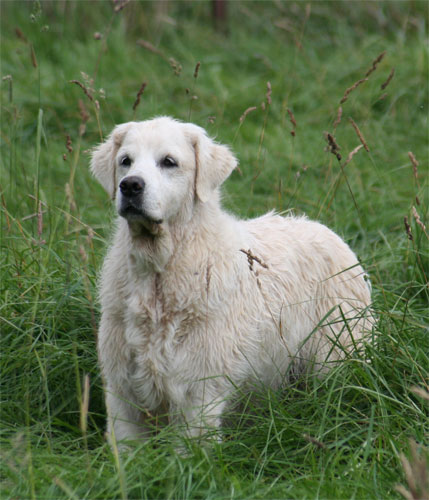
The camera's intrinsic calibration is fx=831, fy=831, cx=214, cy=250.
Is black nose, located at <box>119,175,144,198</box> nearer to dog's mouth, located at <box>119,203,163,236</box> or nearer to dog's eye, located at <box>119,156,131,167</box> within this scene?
dog's mouth, located at <box>119,203,163,236</box>

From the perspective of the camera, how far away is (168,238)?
382cm

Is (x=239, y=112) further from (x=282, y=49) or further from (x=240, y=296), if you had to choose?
(x=240, y=296)

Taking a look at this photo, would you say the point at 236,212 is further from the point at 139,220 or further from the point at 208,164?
the point at 139,220

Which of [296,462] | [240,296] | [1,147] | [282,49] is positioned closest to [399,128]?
[282,49]

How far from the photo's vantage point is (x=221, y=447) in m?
3.41

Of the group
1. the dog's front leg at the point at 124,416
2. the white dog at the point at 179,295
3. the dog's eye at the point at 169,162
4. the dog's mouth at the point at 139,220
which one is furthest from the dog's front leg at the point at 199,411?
the dog's eye at the point at 169,162

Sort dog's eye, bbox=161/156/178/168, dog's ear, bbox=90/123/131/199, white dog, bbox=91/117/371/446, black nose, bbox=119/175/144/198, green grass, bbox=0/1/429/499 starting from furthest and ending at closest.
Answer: dog's ear, bbox=90/123/131/199 → dog's eye, bbox=161/156/178/168 → white dog, bbox=91/117/371/446 → black nose, bbox=119/175/144/198 → green grass, bbox=0/1/429/499

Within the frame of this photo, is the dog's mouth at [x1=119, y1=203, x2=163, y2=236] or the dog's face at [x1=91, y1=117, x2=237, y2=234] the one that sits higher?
the dog's face at [x1=91, y1=117, x2=237, y2=234]

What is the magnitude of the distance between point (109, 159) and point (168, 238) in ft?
1.88

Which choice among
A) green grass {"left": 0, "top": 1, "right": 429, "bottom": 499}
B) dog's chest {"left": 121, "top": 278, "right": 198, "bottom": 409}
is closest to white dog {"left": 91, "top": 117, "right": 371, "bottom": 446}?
dog's chest {"left": 121, "top": 278, "right": 198, "bottom": 409}

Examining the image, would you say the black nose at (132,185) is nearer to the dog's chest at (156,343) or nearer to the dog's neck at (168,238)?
the dog's neck at (168,238)

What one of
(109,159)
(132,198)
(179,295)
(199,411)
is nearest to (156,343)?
(179,295)

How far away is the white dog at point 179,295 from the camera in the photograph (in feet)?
12.2

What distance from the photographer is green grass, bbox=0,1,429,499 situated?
323cm
